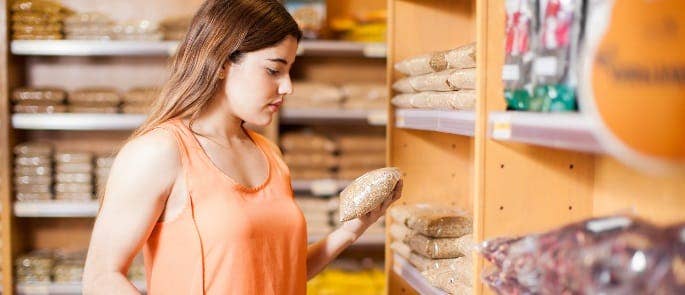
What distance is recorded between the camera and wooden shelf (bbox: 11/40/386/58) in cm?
403

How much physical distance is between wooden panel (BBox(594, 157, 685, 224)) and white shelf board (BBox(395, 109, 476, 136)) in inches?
11.7

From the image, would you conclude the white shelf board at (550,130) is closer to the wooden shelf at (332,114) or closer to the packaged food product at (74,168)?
the wooden shelf at (332,114)

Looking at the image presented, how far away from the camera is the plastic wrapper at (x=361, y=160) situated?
14.0ft

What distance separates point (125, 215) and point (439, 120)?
0.84m

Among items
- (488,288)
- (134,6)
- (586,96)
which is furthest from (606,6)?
(134,6)

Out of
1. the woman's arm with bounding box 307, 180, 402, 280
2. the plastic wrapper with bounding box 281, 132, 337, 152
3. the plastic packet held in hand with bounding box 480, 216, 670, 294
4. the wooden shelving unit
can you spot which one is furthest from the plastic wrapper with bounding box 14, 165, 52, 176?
the plastic packet held in hand with bounding box 480, 216, 670, 294

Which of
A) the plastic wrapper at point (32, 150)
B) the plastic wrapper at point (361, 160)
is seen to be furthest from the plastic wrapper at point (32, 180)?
the plastic wrapper at point (361, 160)

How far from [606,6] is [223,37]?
1.24 meters

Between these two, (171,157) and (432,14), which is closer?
(171,157)

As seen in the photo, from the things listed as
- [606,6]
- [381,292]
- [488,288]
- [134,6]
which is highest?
[134,6]

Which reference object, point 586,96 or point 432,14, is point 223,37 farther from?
point 586,96

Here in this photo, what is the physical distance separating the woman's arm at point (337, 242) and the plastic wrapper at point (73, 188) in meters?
2.08

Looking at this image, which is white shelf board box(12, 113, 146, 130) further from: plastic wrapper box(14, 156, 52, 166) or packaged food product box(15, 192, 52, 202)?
packaged food product box(15, 192, 52, 202)

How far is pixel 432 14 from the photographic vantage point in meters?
2.70
